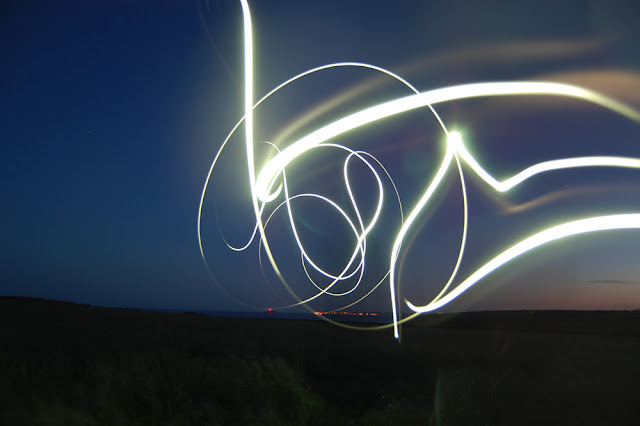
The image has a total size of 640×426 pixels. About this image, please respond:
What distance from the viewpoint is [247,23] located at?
10.3 meters

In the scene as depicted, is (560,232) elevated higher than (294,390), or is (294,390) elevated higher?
(560,232)

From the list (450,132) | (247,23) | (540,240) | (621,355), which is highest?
(247,23)

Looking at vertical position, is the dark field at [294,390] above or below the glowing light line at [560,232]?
below

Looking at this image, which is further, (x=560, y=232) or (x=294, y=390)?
(x=560, y=232)

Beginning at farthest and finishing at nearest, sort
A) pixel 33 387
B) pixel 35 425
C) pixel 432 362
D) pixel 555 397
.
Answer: pixel 432 362 → pixel 555 397 → pixel 33 387 → pixel 35 425

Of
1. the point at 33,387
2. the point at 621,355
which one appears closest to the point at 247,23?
the point at 33,387

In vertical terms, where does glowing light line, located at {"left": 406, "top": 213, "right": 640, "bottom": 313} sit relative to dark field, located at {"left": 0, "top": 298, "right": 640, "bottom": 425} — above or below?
above

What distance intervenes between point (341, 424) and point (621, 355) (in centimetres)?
1286

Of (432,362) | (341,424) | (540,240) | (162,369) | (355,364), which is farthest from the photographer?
(432,362)

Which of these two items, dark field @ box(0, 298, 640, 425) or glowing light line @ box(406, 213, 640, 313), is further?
glowing light line @ box(406, 213, 640, 313)

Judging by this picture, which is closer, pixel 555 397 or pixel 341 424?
pixel 341 424

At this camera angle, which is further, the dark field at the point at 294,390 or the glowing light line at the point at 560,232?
the glowing light line at the point at 560,232

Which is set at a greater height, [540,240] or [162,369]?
[540,240]

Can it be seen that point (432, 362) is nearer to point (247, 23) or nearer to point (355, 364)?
point (355, 364)
